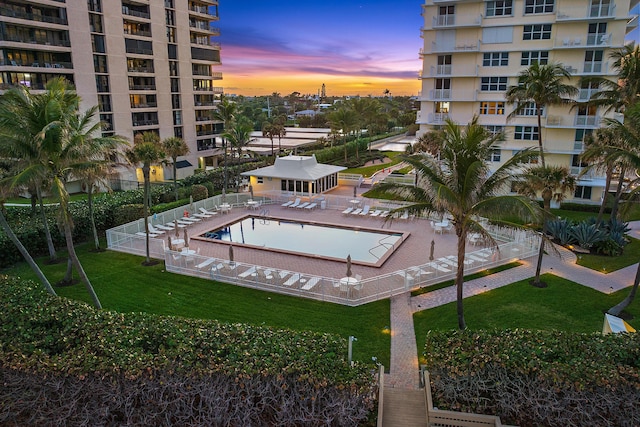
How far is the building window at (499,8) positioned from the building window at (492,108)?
6.63 m

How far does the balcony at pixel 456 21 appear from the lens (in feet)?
110

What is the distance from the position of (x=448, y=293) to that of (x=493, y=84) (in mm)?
23208

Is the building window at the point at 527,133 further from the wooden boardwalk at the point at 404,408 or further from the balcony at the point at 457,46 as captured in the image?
the wooden boardwalk at the point at 404,408

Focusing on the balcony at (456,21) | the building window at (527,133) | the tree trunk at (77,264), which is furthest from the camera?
the building window at (527,133)

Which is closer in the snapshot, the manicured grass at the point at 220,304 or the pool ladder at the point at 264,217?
the manicured grass at the point at 220,304

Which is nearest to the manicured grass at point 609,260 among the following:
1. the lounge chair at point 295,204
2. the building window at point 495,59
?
the building window at point 495,59

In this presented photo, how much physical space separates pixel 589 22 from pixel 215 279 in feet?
103

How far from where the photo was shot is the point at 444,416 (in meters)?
9.36

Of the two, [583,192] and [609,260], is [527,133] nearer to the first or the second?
[583,192]

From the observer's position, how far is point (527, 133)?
34094mm

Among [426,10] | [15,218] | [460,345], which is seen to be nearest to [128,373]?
[460,345]

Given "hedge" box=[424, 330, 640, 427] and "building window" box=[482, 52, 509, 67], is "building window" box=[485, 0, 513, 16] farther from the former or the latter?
"hedge" box=[424, 330, 640, 427]

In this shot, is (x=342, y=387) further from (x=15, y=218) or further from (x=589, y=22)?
(x=589, y=22)


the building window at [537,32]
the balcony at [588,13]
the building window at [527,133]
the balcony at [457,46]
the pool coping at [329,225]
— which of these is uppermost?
the balcony at [588,13]
